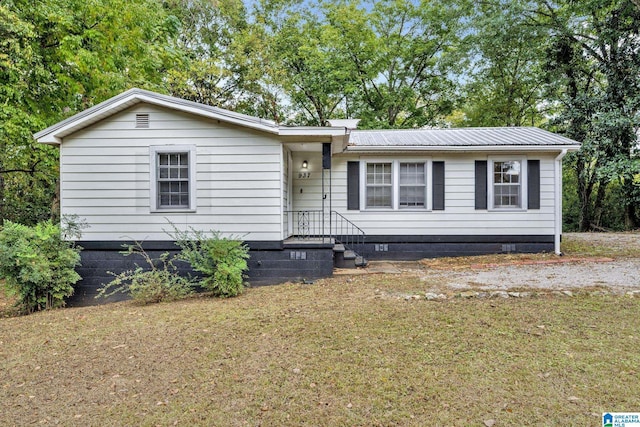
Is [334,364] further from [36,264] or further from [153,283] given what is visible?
[36,264]

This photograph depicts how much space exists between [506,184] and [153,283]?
856 centimetres

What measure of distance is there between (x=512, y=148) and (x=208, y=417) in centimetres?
893

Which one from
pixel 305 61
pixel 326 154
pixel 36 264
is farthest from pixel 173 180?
pixel 305 61

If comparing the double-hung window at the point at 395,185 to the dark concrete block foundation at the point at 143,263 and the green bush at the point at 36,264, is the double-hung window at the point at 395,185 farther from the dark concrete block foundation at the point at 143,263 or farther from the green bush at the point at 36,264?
the green bush at the point at 36,264

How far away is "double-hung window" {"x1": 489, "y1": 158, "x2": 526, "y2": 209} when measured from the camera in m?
9.13

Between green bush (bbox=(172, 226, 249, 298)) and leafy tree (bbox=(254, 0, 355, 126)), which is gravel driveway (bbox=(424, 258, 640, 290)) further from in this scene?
leafy tree (bbox=(254, 0, 355, 126))

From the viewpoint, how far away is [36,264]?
5629 mm

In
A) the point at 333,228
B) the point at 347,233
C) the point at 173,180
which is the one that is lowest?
the point at 347,233

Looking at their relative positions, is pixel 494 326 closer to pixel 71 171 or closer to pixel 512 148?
pixel 512 148

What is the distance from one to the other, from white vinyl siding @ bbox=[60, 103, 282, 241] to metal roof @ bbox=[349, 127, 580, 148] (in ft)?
9.76

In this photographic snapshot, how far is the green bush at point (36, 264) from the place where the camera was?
552cm

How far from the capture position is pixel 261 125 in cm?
664

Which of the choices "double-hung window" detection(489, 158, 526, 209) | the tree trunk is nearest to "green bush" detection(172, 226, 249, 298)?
"double-hung window" detection(489, 158, 526, 209)

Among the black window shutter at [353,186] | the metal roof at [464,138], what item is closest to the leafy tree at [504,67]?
the metal roof at [464,138]
